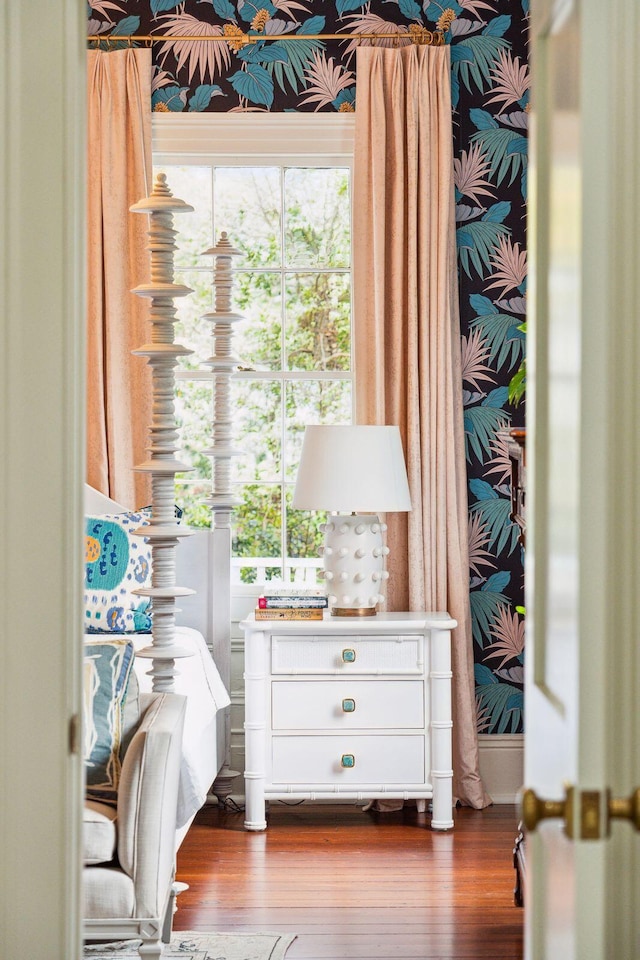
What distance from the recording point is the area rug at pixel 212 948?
2906 millimetres

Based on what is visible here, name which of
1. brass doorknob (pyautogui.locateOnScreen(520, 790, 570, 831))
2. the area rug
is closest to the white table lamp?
the area rug

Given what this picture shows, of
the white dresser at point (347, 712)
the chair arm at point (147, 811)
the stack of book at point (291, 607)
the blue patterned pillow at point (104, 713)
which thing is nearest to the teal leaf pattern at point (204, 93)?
the stack of book at point (291, 607)

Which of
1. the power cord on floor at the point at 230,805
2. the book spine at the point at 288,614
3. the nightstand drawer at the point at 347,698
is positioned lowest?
the power cord on floor at the point at 230,805

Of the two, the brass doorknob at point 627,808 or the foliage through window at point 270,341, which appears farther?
the foliage through window at point 270,341

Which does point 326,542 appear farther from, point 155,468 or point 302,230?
point 302,230

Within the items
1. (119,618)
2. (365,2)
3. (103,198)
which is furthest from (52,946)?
(365,2)

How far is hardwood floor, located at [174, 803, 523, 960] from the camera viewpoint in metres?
3.05

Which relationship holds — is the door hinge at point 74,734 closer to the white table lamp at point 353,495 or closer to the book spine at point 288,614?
the white table lamp at point 353,495

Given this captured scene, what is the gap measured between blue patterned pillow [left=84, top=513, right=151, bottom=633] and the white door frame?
8.12ft

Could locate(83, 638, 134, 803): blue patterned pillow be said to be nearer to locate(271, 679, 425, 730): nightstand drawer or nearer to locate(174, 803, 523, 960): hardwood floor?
locate(174, 803, 523, 960): hardwood floor

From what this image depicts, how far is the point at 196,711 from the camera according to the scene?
3611mm

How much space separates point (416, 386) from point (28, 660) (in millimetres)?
2987

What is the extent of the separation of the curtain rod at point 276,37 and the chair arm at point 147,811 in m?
2.94

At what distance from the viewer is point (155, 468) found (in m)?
3.42
